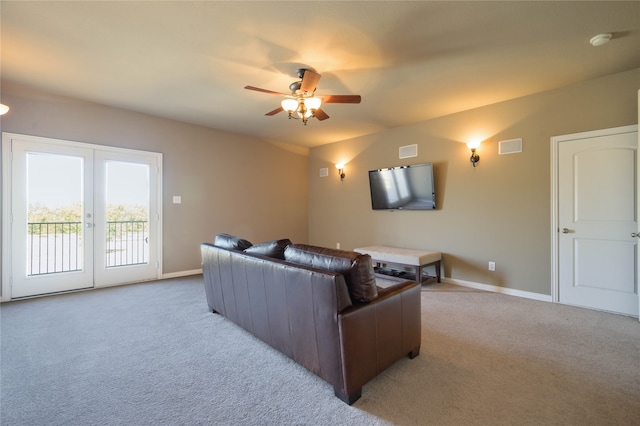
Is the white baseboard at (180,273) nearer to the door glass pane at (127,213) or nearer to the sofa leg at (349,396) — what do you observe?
the door glass pane at (127,213)

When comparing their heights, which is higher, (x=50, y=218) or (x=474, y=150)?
(x=474, y=150)

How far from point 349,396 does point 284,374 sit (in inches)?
21.8

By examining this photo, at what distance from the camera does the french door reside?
11.8 ft

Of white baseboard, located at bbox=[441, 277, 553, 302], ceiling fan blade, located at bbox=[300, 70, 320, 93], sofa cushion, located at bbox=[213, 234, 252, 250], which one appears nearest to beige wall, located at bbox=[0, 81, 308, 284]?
sofa cushion, located at bbox=[213, 234, 252, 250]

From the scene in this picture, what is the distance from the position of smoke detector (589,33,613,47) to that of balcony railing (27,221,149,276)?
597cm

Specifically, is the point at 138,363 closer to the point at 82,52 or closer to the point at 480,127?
the point at 82,52

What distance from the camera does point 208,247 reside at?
3100 millimetres

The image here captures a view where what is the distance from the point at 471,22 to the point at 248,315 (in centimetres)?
314

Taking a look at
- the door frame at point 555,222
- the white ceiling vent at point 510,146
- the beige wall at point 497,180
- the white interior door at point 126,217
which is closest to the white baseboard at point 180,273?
the white interior door at point 126,217

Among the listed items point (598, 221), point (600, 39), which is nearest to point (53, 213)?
point (600, 39)

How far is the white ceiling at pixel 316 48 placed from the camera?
2.19m

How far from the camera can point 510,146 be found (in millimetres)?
3910

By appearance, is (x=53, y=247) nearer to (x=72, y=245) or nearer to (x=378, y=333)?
(x=72, y=245)

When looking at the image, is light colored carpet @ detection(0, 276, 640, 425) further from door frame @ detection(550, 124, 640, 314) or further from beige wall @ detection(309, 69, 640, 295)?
beige wall @ detection(309, 69, 640, 295)
